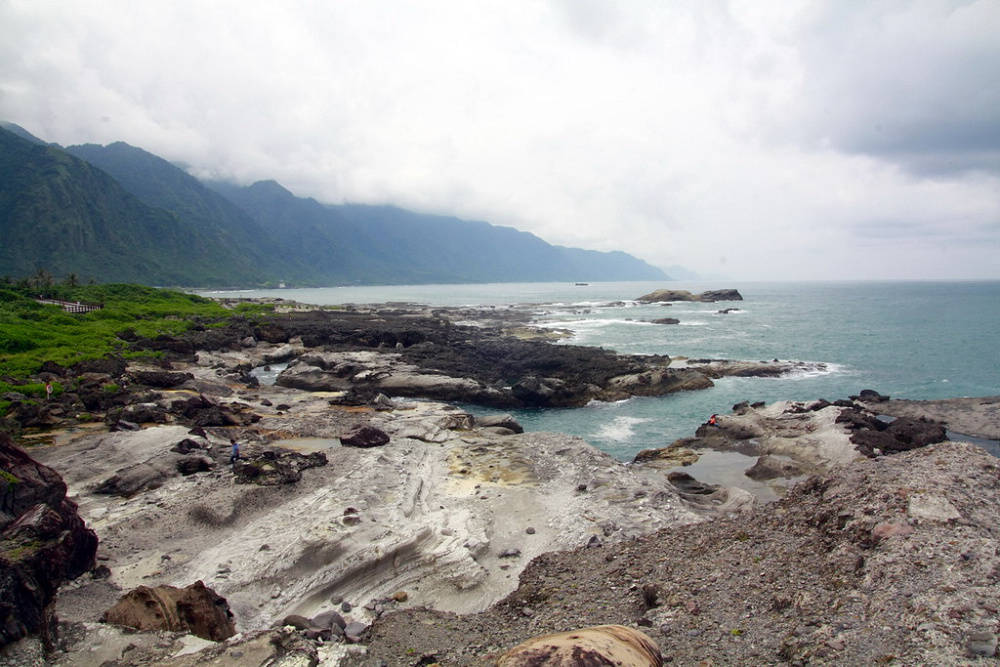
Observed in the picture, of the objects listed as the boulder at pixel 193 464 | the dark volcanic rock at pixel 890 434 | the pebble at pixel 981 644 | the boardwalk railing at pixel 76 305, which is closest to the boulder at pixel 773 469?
the dark volcanic rock at pixel 890 434

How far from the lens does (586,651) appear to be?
20.9 feet

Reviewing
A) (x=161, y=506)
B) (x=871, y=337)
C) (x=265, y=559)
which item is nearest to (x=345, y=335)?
(x=161, y=506)

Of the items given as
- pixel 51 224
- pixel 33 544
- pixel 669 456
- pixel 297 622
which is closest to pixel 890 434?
pixel 669 456

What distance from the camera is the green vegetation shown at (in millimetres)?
31094

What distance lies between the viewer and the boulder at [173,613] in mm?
9289

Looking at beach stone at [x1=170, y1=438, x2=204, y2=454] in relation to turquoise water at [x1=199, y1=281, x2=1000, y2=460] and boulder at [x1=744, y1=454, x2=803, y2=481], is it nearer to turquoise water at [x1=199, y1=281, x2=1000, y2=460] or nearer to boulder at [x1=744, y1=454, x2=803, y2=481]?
turquoise water at [x1=199, y1=281, x2=1000, y2=460]

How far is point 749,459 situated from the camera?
82.1 ft

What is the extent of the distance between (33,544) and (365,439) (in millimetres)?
12918

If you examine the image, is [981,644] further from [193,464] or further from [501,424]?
[501,424]

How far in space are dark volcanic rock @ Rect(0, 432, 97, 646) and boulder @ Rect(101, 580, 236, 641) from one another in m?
1.04

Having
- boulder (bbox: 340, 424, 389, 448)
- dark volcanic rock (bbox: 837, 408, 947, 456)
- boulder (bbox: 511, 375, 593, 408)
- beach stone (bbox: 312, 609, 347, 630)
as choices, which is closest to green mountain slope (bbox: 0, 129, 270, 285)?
boulder (bbox: 511, 375, 593, 408)

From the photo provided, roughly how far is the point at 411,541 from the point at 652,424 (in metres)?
22.7

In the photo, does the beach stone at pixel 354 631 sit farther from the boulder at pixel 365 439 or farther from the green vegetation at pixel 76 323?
the green vegetation at pixel 76 323

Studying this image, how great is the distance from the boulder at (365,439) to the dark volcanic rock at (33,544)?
424 inches
